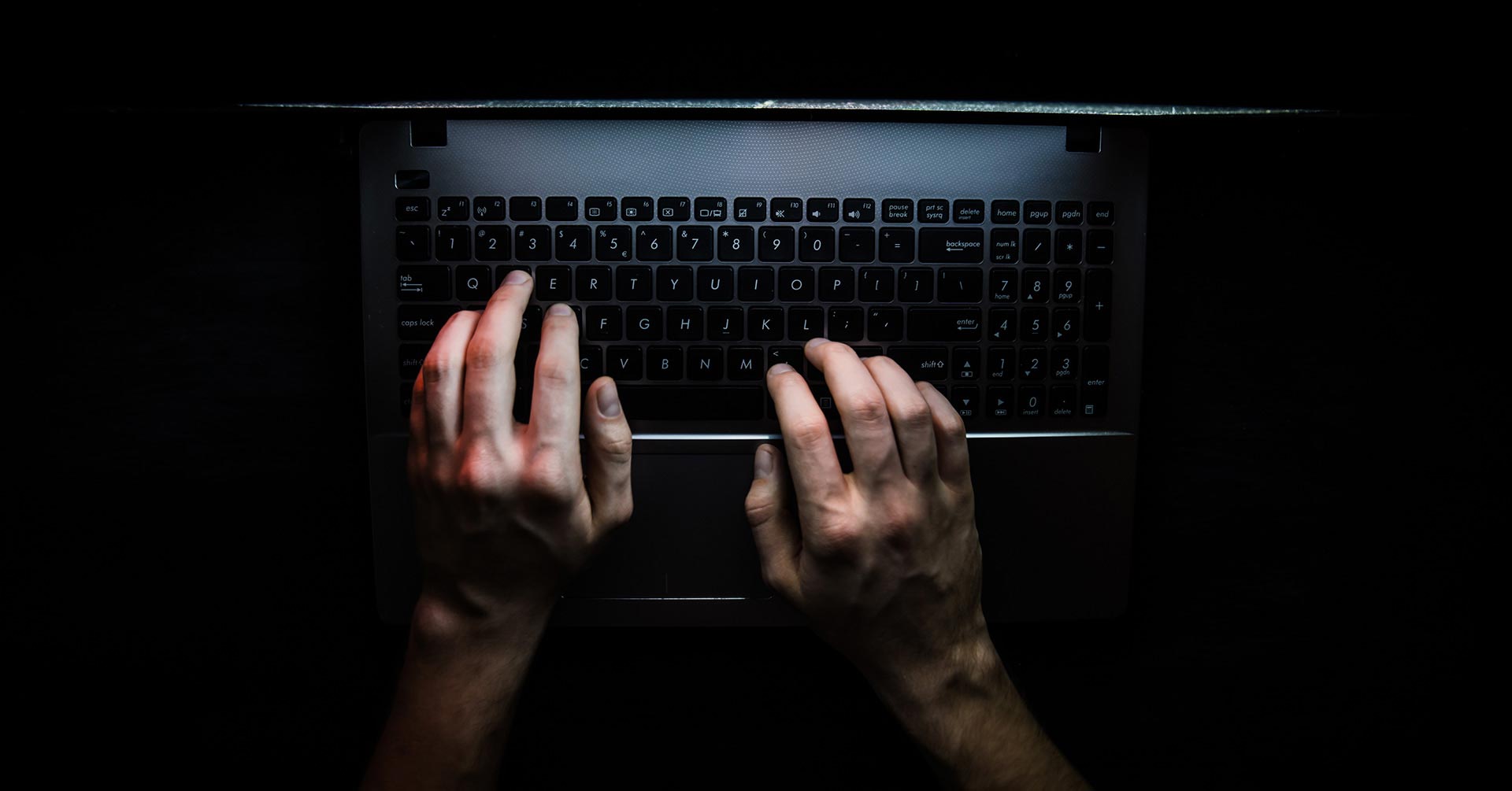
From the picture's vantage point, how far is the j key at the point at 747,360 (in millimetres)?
605

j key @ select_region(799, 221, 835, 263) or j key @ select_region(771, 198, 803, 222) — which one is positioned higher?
j key @ select_region(771, 198, 803, 222)

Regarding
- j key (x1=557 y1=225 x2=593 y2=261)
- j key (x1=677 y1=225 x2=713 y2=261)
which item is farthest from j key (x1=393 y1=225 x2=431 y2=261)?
j key (x1=677 y1=225 x2=713 y2=261)

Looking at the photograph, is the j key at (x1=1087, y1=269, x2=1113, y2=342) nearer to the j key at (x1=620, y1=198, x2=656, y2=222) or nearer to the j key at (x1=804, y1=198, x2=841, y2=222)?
the j key at (x1=804, y1=198, x2=841, y2=222)

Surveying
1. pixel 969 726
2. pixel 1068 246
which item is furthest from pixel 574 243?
pixel 969 726

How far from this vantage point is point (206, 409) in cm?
65

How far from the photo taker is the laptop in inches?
23.3

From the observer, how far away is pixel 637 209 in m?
0.59

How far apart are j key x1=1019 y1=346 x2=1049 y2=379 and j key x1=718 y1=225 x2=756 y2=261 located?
0.26 meters

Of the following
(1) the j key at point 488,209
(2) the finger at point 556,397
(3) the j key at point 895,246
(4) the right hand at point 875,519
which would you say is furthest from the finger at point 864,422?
(1) the j key at point 488,209

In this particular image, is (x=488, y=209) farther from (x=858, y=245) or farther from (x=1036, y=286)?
(x=1036, y=286)

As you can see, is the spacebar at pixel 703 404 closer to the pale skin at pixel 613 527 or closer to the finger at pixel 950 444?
the pale skin at pixel 613 527

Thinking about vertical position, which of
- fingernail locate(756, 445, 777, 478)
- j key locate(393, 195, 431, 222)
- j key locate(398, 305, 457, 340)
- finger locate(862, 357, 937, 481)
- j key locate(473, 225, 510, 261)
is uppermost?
j key locate(393, 195, 431, 222)

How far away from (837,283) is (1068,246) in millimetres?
210

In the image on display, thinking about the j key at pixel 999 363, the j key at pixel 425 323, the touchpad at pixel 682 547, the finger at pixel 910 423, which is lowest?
the touchpad at pixel 682 547
